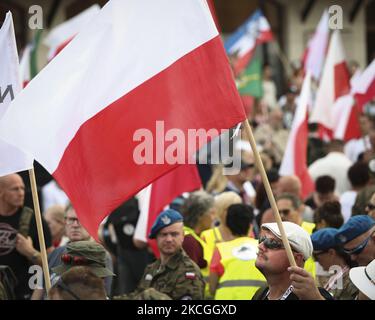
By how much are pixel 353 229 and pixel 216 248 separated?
44.1 inches

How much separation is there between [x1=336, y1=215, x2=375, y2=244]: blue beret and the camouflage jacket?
1.03 meters

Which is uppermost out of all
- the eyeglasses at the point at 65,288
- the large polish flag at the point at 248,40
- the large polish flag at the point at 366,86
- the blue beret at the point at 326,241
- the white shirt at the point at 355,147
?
the large polish flag at the point at 248,40

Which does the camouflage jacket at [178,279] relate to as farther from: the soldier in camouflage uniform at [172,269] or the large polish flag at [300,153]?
the large polish flag at [300,153]

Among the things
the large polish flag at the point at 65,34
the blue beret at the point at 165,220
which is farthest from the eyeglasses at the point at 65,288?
the large polish flag at the point at 65,34

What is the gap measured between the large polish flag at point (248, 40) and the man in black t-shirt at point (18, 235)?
8.40 meters

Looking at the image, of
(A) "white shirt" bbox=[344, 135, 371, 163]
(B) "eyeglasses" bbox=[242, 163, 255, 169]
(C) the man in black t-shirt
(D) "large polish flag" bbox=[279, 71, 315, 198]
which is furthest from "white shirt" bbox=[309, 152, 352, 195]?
(C) the man in black t-shirt

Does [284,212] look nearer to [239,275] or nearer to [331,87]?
[239,275]

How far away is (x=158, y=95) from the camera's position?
6395mm

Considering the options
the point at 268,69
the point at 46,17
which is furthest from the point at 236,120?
the point at 46,17

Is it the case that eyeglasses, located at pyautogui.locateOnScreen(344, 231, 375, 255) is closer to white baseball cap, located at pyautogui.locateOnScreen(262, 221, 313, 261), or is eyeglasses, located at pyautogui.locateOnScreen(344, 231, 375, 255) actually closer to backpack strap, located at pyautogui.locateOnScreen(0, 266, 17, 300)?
white baseball cap, located at pyautogui.locateOnScreen(262, 221, 313, 261)

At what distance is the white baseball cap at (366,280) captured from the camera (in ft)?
19.4

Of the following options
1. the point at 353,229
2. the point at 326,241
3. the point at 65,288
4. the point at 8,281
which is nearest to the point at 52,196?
the point at 8,281

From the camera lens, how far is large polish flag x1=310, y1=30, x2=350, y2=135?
13938 mm
